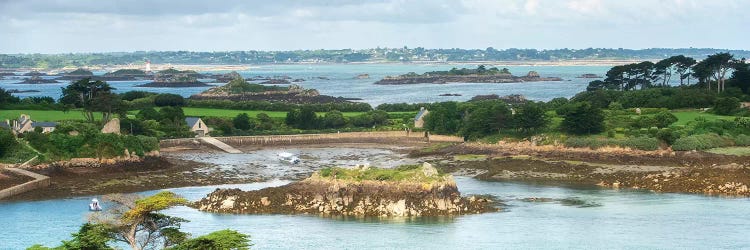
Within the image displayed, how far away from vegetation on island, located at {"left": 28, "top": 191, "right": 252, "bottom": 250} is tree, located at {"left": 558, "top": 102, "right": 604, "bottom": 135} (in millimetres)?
38011

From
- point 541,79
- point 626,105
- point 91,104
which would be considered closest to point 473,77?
point 541,79

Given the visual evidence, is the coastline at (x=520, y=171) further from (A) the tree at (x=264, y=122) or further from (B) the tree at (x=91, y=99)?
(A) the tree at (x=264, y=122)

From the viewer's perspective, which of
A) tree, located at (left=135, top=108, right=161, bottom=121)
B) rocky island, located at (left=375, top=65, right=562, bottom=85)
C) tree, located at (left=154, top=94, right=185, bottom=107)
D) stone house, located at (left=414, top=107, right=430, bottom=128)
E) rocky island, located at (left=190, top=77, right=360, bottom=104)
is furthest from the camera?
rocky island, located at (left=375, top=65, right=562, bottom=85)

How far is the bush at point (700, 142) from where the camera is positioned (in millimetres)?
57750

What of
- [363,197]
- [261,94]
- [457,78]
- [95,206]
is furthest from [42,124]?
[457,78]

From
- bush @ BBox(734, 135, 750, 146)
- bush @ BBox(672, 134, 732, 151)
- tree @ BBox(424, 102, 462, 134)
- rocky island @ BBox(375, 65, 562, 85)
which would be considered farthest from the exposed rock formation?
rocky island @ BBox(375, 65, 562, 85)

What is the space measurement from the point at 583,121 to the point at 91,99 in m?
30.4

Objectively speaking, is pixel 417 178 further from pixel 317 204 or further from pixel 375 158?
pixel 375 158

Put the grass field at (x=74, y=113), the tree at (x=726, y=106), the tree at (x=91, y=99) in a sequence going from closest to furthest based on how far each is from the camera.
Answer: the tree at (x=91, y=99) < the tree at (x=726, y=106) < the grass field at (x=74, y=113)

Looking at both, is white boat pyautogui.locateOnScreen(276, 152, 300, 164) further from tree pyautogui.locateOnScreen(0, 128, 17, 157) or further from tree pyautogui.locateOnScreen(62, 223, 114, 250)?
tree pyautogui.locateOnScreen(62, 223, 114, 250)

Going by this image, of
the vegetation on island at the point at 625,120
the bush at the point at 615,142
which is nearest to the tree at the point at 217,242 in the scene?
the bush at the point at 615,142

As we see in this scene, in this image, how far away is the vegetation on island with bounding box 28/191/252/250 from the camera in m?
25.9

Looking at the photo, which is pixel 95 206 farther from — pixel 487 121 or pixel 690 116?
pixel 690 116

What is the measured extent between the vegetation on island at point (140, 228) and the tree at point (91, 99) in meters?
43.4
